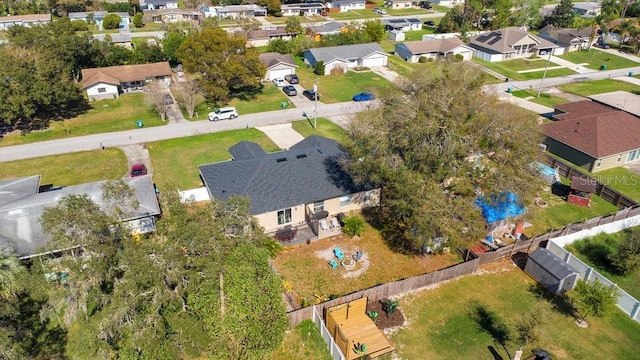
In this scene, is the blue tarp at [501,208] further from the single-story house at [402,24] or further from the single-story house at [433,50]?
the single-story house at [402,24]

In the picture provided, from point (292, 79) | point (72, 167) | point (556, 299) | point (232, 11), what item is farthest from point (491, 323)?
point (232, 11)

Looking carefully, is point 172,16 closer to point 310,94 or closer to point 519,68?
point 310,94

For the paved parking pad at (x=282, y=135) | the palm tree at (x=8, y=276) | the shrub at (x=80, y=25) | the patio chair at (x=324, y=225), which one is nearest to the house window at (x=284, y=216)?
the patio chair at (x=324, y=225)

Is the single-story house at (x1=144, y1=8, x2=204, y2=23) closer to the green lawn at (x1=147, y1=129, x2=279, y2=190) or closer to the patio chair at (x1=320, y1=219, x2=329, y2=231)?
the green lawn at (x1=147, y1=129, x2=279, y2=190)

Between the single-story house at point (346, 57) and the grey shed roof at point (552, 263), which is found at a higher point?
the single-story house at point (346, 57)


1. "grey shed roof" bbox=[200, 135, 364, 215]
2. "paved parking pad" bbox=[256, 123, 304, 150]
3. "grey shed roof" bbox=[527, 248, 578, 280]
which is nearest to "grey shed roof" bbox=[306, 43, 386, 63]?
"paved parking pad" bbox=[256, 123, 304, 150]

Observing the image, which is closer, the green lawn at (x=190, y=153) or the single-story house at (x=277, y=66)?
the green lawn at (x=190, y=153)
